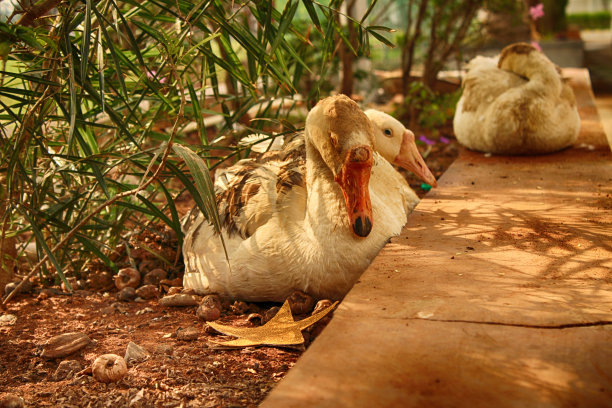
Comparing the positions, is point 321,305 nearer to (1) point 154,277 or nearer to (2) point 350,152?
(2) point 350,152

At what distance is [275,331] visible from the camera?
107 inches

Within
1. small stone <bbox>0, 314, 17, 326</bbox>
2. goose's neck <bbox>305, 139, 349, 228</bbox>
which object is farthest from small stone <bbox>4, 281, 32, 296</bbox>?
goose's neck <bbox>305, 139, 349, 228</bbox>

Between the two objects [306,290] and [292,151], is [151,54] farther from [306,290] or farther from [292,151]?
[306,290]

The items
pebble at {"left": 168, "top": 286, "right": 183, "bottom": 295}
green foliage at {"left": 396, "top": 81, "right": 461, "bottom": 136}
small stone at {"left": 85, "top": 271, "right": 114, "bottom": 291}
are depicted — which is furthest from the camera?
green foliage at {"left": 396, "top": 81, "right": 461, "bottom": 136}

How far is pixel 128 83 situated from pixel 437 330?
238 centimetres

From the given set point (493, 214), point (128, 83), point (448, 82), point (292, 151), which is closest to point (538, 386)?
point (493, 214)

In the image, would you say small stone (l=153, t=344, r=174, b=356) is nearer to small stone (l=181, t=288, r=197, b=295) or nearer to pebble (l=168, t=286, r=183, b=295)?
small stone (l=181, t=288, r=197, b=295)

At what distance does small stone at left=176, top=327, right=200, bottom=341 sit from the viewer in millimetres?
2791

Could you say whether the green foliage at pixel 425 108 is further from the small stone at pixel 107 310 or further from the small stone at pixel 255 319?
the small stone at pixel 107 310

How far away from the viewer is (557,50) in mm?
12297

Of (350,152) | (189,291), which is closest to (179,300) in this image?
(189,291)

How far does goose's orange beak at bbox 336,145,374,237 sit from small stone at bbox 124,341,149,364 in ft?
3.50

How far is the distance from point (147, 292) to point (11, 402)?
4.47 ft

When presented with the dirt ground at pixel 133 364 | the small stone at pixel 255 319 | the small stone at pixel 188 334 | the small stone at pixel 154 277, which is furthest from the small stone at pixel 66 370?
the small stone at pixel 154 277
